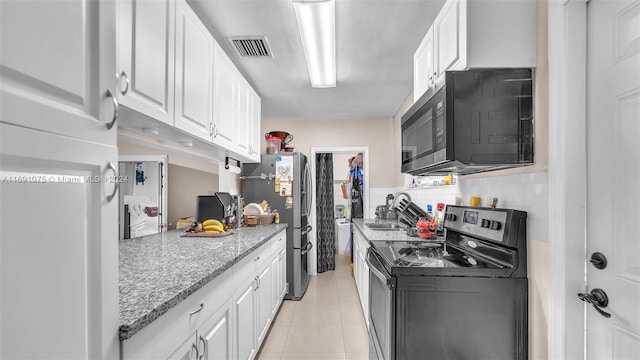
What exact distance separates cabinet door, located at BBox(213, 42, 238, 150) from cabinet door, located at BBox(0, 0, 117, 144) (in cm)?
151

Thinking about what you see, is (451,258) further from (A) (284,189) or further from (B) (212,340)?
(A) (284,189)

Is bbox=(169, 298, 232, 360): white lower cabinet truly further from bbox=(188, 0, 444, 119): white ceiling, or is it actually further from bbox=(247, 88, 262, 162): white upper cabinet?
bbox=(247, 88, 262, 162): white upper cabinet

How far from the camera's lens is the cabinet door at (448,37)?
1.41 m

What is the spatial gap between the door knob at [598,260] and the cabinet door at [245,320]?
5.28ft

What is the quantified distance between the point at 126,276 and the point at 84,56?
864 millimetres

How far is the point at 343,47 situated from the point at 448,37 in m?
1.03

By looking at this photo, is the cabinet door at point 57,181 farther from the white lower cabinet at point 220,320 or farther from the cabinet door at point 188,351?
the cabinet door at point 188,351

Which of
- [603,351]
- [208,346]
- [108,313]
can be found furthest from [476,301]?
[108,313]

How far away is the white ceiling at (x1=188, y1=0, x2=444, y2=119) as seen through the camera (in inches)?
73.3

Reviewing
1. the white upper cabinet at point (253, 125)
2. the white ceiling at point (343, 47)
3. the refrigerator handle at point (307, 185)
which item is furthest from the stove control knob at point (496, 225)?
the refrigerator handle at point (307, 185)

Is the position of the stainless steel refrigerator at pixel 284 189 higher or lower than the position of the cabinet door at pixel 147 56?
lower

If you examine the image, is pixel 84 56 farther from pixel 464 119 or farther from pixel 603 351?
pixel 603 351

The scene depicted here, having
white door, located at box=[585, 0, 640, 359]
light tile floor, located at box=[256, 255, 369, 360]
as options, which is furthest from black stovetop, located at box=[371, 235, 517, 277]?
light tile floor, located at box=[256, 255, 369, 360]

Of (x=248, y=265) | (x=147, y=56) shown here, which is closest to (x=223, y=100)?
(x=147, y=56)
